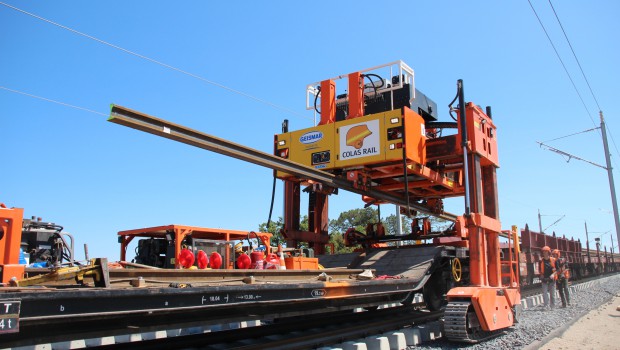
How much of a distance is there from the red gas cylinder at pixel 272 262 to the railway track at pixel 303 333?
101 centimetres

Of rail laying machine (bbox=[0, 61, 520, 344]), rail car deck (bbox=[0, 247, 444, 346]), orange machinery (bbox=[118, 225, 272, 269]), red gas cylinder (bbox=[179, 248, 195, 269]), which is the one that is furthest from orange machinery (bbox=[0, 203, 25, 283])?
orange machinery (bbox=[118, 225, 272, 269])

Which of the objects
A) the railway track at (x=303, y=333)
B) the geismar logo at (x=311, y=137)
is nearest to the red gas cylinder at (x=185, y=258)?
the railway track at (x=303, y=333)

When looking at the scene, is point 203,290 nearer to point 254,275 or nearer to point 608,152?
point 254,275

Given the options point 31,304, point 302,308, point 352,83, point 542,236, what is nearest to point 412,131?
point 352,83

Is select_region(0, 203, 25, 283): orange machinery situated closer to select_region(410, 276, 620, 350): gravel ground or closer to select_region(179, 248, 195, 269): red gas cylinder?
select_region(179, 248, 195, 269): red gas cylinder

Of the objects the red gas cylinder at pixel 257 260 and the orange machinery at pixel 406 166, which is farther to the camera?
the orange machinery at pixel 406 166

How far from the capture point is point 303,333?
25.4 ft

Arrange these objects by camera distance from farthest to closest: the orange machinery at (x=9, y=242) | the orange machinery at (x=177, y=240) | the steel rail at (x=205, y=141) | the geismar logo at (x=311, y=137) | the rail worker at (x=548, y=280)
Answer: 1. the rail worker at (x=548, y=280)
2. the geismar logo at (x=311, y=137)
3. the orange machinery at (x=177, y=240)
4. the steel rail at (x=205, y=141)
5. the orange machinery at (x=9, y=242)

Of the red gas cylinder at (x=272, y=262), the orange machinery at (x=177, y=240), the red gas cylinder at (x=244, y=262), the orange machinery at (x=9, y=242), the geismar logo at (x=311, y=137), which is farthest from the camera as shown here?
the geismar logo at (x=311, y=137)

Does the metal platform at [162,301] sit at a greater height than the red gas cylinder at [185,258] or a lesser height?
lesser

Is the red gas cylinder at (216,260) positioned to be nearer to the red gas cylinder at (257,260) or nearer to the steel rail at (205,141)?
the red gas cylinder at (257,260)

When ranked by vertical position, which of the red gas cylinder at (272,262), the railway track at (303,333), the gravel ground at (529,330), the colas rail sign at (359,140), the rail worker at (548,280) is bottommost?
the gravel ground at (529,330)

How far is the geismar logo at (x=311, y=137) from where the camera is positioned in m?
9.89

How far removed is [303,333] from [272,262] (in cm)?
163
